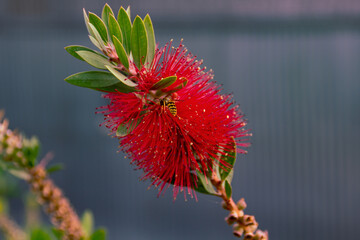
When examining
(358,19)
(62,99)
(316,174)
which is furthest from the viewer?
(62,99)

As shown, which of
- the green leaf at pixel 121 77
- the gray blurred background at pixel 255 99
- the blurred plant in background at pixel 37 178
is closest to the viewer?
the green leaf at pixel 121 77

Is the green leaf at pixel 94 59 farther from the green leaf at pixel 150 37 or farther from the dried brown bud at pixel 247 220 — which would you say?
the dried brown bud at pixel 247 220

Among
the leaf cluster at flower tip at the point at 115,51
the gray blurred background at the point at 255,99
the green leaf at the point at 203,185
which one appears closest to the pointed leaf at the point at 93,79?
the leaf cluster at flower tip at the point at 115,51

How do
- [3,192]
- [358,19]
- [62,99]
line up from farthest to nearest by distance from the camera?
[62,99], [358,19], [3,192]

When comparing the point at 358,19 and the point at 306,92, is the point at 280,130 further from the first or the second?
the point at 358,19

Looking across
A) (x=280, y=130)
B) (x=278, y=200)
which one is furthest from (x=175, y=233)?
(x=280, y=130)

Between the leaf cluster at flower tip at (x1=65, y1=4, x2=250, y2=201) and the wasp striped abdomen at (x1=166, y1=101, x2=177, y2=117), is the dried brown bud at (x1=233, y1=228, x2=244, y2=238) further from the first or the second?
the wasp striped abdomen at (x1=166, y1=101, x2=177, y2=117)
